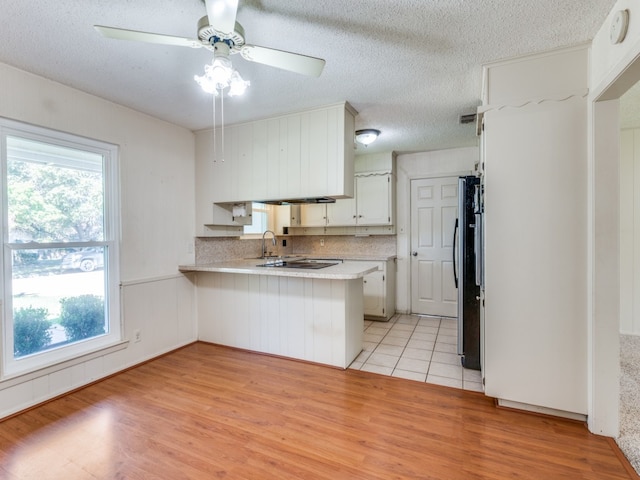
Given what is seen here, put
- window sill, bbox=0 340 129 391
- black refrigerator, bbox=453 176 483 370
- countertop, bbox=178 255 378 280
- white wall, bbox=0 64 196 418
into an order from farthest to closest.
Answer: black refrigerator, bbox=453 176 483 370
countertop, bbox=178 255 378 280
white wall, bbox=0 64 196 418
window sill, bbox=0 340 129 391

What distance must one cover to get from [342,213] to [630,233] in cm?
344

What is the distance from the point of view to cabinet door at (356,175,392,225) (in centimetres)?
453

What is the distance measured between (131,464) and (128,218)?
2.02m

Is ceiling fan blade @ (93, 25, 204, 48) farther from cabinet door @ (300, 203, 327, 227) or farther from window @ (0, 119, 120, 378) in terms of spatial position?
cabinet door @ (300, 203, 327, 227)

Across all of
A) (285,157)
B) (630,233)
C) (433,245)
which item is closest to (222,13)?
(285,157)

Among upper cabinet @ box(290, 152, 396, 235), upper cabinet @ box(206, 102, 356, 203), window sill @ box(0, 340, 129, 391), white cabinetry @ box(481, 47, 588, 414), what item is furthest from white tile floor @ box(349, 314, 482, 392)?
window sill @ box(0, 340, 129, 391)

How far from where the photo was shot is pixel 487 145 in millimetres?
2158

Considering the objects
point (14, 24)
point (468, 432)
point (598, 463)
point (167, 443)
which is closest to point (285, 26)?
point (14, 24)

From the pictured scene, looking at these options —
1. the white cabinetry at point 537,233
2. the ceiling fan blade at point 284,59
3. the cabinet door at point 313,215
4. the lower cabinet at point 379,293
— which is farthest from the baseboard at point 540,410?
the cabinet door at point 313,215

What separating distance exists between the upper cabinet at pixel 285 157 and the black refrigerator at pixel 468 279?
1028 millimetres

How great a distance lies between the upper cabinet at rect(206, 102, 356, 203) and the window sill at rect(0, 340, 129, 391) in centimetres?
171

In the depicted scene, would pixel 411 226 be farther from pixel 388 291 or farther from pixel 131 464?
pixel 131 464

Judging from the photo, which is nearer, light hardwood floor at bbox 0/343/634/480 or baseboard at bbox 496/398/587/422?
Result: light hardwood floor at bbox 0/343/634/480

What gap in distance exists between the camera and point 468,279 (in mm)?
2756
